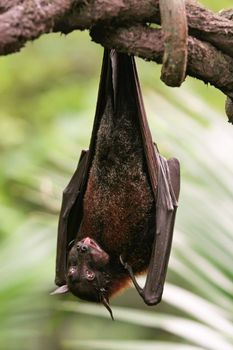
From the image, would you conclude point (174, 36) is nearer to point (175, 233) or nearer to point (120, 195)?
point (120, 195)

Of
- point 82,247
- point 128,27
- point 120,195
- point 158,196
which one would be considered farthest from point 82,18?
point 82,247

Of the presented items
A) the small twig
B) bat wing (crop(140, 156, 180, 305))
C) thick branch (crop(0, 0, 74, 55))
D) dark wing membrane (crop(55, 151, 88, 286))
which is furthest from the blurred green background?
thick branch (crop(0, 0, 74, 55))

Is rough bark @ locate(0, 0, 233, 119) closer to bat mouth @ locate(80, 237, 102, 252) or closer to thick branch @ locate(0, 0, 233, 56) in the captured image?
thick branch @ locate(0, 0, 233, 56)

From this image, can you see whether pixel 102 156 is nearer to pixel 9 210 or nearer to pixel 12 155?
pixel 9 210

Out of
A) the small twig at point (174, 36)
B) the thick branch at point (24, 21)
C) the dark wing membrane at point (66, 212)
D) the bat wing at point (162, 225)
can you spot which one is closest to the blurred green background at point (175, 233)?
the bat wing at point (162, 225)

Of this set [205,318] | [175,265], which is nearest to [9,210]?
[175,265]

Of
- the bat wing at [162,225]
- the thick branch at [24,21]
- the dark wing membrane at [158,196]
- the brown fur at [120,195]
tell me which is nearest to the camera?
the thick branch at [24,21]

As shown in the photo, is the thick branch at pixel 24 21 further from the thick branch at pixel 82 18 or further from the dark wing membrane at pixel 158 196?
the dark wing membrane at pixel 158 196

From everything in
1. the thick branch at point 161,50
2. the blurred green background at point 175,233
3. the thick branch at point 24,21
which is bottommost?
the blurred green background at point 175,233
